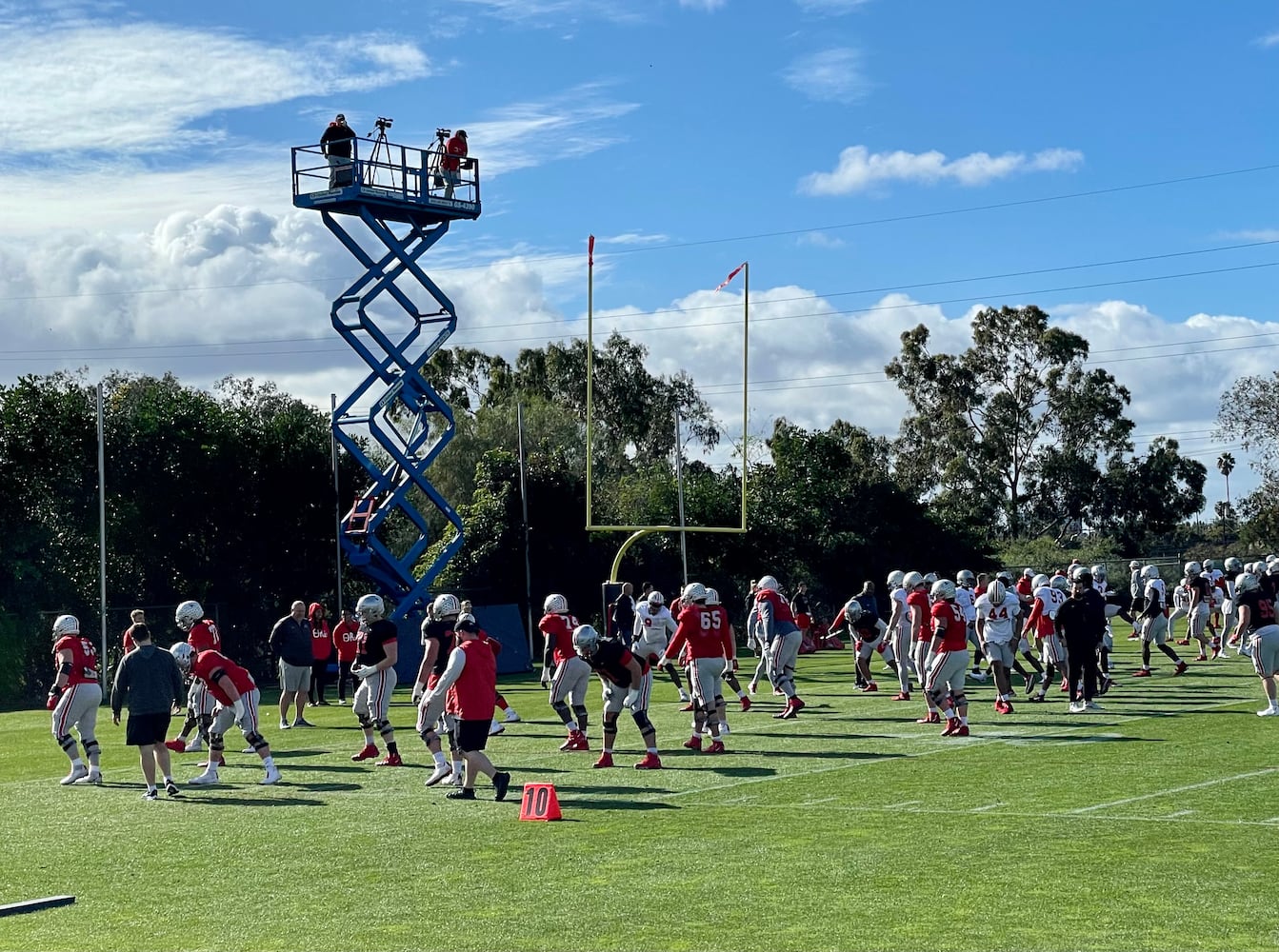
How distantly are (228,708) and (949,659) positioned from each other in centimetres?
796

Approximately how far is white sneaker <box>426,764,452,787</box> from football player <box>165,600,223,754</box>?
3.54 meters

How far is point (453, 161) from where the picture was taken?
125 feet

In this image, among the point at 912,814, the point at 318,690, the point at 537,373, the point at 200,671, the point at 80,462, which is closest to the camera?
the point at 912,814

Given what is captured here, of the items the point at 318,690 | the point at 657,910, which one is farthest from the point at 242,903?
the point at 318,690

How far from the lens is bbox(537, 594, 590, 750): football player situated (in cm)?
1828

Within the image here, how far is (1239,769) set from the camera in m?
14.9

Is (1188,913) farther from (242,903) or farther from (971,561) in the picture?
(971,561)

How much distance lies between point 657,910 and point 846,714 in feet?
43.6

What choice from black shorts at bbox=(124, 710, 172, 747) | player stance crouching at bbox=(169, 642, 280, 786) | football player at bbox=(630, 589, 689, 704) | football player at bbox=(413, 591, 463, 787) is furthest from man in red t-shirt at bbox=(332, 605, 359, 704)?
black shorts at bbox=(124, 710, 172, 747)

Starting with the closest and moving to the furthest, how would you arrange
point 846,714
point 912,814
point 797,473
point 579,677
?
point 912,814, point 579,677, point 846,714, point 797,473

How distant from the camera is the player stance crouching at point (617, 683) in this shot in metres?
16.9

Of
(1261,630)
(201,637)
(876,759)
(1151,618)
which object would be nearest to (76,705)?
(201,637)

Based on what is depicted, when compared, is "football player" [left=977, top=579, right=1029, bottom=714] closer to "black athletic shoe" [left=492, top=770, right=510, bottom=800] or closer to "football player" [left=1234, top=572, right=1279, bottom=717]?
"football player" [left=1234, top=572, right=1279, bottom=717]

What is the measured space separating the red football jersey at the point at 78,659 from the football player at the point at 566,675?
4.93 metres
